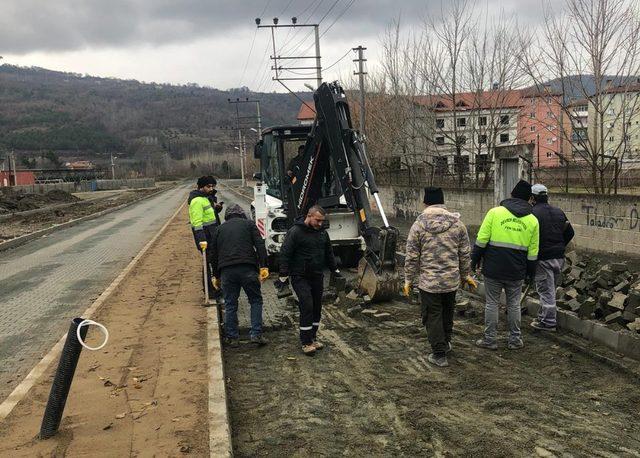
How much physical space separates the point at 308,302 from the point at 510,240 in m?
2.44

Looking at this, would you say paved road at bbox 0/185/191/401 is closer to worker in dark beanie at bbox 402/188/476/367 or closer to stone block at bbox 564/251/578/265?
worker in dark beanie at bbox 402/188/476/367

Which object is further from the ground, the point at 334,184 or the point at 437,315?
the point at 334,184

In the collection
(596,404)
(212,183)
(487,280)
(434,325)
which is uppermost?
(212,183)

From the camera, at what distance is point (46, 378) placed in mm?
5512

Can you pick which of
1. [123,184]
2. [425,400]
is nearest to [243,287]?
[425,400]

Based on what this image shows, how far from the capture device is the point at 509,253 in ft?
20.0

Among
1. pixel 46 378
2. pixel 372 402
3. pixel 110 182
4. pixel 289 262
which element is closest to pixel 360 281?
pixel 289 262

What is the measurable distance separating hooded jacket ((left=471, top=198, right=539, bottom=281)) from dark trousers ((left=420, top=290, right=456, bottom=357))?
54 cm

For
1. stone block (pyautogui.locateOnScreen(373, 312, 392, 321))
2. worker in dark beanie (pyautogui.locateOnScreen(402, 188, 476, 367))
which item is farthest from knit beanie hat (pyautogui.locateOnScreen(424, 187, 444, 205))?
stone block (pyautogui.locateOnScreen(373, 312, 392, 321))

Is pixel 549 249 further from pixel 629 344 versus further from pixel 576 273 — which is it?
pixel 576 273

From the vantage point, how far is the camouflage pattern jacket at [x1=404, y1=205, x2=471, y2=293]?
584 cm

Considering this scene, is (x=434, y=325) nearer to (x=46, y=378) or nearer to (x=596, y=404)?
(x=596, y=404)

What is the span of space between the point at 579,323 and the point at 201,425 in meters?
4.84

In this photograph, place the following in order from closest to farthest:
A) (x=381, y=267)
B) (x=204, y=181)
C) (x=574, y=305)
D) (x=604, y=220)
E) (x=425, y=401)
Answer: (x=425, y=401), (x=574, y=305), (x=381, y=267), (x=204, y=181), (x=604, y=220)
